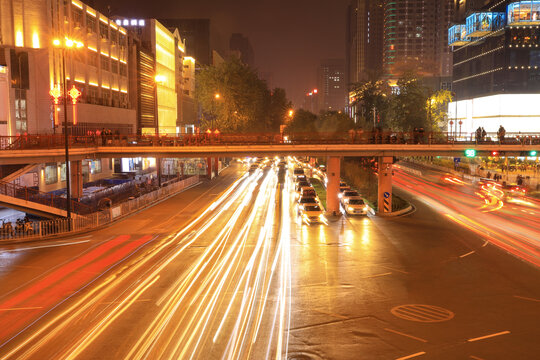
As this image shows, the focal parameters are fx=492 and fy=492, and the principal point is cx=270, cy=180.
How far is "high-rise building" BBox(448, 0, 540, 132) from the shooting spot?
93188mm

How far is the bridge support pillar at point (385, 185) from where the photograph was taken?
128 feet

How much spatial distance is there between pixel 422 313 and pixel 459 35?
360ft

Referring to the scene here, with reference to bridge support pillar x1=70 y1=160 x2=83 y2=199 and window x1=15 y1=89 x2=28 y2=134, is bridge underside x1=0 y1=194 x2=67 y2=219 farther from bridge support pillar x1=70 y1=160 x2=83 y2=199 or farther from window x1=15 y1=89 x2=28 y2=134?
window x1=15 y1=89 x2=28 y2=134

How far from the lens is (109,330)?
14516 millimetres

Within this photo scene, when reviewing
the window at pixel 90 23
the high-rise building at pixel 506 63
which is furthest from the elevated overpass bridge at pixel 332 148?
the high-rise building at pixel 506 63

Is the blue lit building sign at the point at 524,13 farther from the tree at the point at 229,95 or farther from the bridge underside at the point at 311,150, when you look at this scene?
the bridge underside at the point at 311,150

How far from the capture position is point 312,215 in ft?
114

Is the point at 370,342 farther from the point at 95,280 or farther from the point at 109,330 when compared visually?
the point at 95,280

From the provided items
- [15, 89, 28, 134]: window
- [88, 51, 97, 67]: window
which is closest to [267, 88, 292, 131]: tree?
[88, 51, 97, 67]: window

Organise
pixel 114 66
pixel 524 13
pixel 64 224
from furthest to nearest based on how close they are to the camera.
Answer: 1. pixel 524 13
2. pixel 114 66
3. pixel 64 224

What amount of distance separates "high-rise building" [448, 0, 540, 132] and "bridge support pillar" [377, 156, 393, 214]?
2331 inches

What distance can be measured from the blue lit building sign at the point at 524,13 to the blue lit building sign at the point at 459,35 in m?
15.0

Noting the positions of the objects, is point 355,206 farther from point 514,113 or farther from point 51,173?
point 514,113

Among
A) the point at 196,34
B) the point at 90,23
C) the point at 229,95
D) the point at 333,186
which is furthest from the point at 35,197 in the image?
the point at 196,34
